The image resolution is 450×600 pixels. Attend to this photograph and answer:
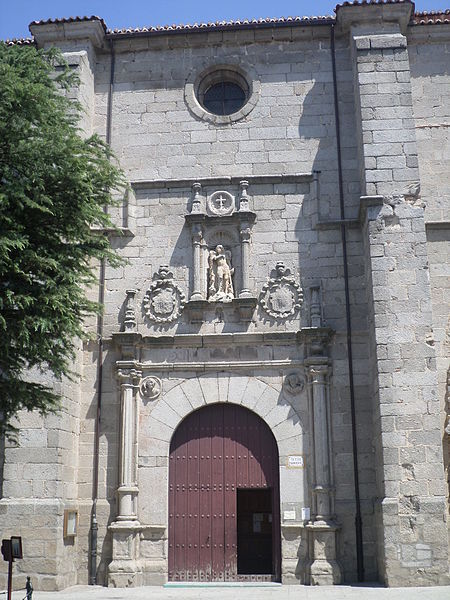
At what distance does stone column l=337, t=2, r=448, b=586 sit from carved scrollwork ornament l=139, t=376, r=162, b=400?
333 centimetres

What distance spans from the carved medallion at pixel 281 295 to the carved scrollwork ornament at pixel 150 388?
2.09m

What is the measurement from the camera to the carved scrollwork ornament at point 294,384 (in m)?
11.9

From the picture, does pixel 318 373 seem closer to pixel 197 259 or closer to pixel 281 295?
pixel 281 295

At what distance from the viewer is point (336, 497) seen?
11.4m

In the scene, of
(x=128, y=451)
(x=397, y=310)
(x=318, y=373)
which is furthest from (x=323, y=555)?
(x=397, y=310)

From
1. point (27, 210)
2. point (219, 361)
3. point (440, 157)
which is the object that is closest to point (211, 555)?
point (219, 361)

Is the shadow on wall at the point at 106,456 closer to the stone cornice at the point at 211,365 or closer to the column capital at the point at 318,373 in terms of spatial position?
the stone cornice at the point at 211,365

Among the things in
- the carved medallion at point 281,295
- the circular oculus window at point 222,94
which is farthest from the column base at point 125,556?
the circular oculus window at point 222,94

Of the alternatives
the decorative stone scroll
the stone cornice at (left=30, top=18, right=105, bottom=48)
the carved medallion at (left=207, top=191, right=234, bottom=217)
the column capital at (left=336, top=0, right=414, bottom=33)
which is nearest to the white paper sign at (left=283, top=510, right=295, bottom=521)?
the decorative stone scroll

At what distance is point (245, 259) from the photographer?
1245 cm

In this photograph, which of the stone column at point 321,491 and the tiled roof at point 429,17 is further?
the tiled roof at point 429,17

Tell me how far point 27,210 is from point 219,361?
4.34m

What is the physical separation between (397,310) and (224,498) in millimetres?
3858

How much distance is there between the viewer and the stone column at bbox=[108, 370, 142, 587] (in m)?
11.2
